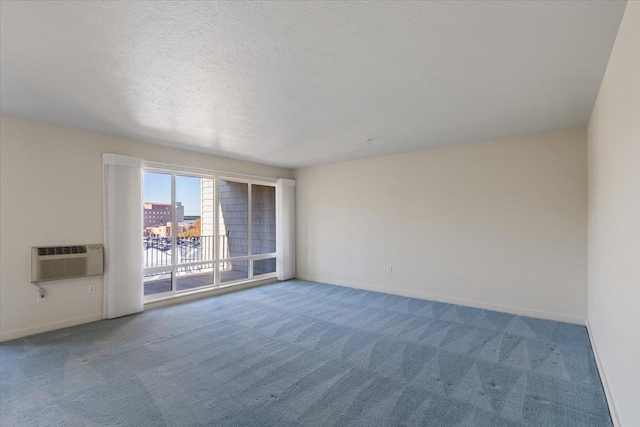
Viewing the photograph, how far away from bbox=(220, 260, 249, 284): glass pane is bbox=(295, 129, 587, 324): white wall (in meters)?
1.70

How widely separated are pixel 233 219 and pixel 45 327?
10.9 ft

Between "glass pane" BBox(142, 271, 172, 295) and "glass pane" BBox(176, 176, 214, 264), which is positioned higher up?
"glass pane" BBox(176, 176, 214, 264)

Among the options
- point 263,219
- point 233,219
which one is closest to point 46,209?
point 233,219

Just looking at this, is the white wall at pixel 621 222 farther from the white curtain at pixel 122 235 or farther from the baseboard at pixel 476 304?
the white curtain at pixel 122 235

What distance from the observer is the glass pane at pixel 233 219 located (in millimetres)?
6188

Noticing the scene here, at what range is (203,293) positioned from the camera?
5.66m

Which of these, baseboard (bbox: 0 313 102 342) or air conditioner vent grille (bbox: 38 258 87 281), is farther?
air conditioner vent grille (bbox: 38 258 87 281)

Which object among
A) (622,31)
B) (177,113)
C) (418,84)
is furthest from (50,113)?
(622,31)

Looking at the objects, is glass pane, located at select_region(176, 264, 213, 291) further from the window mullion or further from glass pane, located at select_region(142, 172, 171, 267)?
glass pane, located at select_region(142, 172, 171, 267)

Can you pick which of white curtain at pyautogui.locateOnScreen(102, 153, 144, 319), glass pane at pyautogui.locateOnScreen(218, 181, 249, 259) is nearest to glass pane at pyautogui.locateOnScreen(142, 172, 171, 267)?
white curtain at pyautogui.locateOnScreen(102, 153, 144, 319)

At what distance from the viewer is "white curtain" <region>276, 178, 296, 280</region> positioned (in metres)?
7.05

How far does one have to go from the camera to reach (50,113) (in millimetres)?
3600

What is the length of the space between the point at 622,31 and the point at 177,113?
13.0 ft

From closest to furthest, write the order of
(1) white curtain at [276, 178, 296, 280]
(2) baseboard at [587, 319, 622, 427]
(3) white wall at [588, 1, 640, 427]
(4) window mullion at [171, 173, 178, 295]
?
1. (3) white wall at [588, 1, 640, 427]
2. (2) baseboard at [587, 319, 622, 427]
3. (4) window mullion at [171, 173, 178, 295]
4. (1) white curtain at [276, 178, 296, 280]
